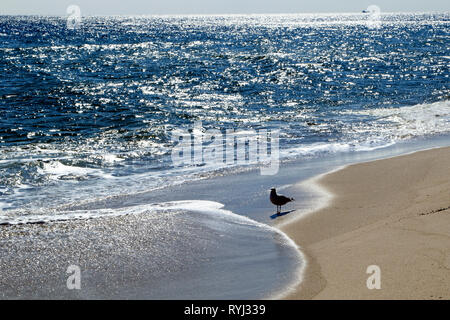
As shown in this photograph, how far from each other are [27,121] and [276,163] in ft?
41.7

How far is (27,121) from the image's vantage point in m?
22.6

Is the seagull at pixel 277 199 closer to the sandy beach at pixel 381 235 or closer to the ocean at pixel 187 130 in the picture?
the ocean at pixel 187 130

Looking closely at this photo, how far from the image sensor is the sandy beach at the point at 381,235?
6.42 metres

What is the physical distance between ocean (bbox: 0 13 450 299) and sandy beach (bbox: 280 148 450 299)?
54cm

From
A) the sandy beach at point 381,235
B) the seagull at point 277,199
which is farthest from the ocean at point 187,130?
the sandy beach at point 381,235

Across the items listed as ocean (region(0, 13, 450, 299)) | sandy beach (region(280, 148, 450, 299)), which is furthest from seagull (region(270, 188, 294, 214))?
sandy beach (region(280, 148, 450, 299))

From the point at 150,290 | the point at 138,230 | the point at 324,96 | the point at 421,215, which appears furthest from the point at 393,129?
the point at 150,290

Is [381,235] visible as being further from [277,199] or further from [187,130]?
[187,130]

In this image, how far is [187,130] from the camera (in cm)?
2097

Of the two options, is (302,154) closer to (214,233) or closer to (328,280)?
(214,233)

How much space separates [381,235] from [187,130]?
13575mm

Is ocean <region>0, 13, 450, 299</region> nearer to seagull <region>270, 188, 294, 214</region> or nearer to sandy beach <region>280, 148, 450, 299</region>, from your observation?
seagull <region>270, 188, 294, 214</region>

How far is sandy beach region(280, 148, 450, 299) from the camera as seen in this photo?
642 cm

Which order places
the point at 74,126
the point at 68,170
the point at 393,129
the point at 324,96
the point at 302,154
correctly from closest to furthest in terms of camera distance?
the point at 68,170 → the point at 302,154 → the point at 393,129 → the point at 74,126 → the point at 324,96
